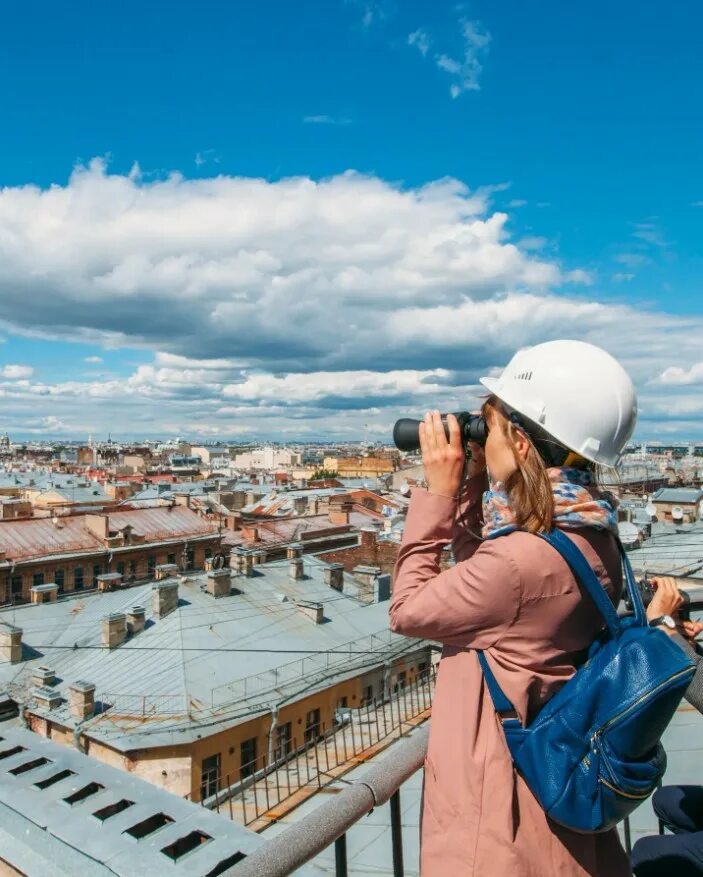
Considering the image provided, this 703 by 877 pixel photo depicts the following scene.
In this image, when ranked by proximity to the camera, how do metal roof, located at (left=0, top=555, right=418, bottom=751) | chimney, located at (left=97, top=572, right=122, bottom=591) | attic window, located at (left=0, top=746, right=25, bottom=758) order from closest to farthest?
attic window, located at (left=0, top=746, right=25, bottom=758)
metal roof, located at (left=0, top=555, right=418, bottom=751)
chimney, located at (left=97, top=572, right=122, bottom=591)

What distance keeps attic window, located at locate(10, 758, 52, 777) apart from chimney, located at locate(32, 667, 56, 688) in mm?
12323

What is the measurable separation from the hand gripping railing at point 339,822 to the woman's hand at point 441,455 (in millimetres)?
827

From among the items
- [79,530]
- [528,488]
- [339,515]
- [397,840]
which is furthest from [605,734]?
[339,515]

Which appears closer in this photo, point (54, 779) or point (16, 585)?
point (54, 779)

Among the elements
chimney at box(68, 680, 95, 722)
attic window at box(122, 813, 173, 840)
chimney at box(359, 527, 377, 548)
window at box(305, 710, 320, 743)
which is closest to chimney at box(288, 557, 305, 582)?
window at box(305, 710, 320, 743)

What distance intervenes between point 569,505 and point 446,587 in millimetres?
348

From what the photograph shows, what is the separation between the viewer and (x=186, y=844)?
8.52 ft

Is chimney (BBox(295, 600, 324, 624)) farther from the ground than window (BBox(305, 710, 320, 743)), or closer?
farther from the ground

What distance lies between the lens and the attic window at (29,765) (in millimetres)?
3246

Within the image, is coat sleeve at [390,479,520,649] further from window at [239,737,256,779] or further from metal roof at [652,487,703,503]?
metal roof at [652,487,703,503]

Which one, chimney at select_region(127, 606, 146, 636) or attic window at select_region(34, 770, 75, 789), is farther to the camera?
chimney at select_region(127, 606, 146, 636)

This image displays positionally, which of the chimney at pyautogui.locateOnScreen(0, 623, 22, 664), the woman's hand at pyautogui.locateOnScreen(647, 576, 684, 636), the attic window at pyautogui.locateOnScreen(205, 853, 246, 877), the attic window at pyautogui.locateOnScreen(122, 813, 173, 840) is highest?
the woman's hand at pyautogui.locateOnScreen(647, 576, 684, 636)

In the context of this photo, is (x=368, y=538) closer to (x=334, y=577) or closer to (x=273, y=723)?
(x=334, y=577)

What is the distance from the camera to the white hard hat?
73.4 inches
